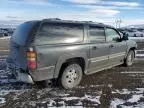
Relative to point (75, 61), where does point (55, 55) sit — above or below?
above

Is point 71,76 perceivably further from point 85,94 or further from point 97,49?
point 97,49

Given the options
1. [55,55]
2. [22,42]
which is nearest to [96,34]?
[55,55]

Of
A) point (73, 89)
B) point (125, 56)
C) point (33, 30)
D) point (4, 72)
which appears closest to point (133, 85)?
point (73, 89)

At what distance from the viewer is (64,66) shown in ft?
23.5

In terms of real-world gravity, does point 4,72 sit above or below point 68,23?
below

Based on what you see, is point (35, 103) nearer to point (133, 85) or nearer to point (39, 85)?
point (39, 85)

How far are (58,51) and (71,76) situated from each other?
0.93 metres

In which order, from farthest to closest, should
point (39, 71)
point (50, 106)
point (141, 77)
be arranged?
point (141, 77), point (39, 71), point (50, 106)

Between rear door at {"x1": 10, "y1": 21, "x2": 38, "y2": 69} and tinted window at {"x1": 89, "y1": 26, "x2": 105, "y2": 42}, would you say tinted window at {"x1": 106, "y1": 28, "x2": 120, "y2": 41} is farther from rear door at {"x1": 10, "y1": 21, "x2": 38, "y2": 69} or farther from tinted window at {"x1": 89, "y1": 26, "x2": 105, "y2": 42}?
rear door at {"x1": 10, "y1": 21, "x2": 38, "y2": 69}

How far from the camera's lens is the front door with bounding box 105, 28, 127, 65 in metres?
8.77

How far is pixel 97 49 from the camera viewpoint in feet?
26.3

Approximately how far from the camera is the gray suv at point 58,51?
651cm

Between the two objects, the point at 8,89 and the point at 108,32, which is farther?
the point at 108,32

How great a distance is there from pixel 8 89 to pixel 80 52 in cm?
215
